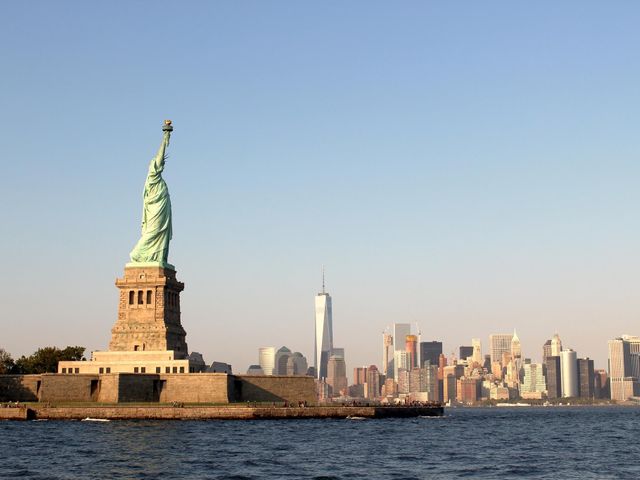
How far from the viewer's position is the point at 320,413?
124m

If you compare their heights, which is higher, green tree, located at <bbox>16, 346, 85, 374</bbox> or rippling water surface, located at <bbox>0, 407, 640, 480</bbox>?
green tree, located at <bbox>16, 346, 85, 374</bbox>

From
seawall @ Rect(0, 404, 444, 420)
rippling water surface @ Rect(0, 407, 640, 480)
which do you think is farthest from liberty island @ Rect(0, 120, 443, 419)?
rippling water surface @ Rect(0, 407, 640, 480)

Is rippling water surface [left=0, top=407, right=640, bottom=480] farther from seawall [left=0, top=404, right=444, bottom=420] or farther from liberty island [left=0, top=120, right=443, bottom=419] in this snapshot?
liberty island [left=0, top=120, right=443, bottom=419]

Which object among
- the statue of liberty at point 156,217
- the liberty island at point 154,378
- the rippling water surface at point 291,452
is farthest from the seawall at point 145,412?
the statue of liberty at point 156,217

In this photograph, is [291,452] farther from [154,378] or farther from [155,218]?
[155,218]

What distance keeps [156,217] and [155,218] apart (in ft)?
0.65

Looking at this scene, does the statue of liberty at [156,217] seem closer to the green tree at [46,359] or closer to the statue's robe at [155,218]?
the statue's robe at [155,218]

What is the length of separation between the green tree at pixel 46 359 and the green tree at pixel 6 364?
1294mm

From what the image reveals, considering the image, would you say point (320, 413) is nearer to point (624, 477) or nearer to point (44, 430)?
point (44, 430)

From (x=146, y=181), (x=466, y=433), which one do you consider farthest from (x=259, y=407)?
(x=146, y=181)

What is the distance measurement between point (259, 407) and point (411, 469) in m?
54.9

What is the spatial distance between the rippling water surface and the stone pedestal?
18.9 metres

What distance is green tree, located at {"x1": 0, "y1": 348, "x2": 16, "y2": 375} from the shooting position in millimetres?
136500

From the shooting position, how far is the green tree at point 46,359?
141 m
